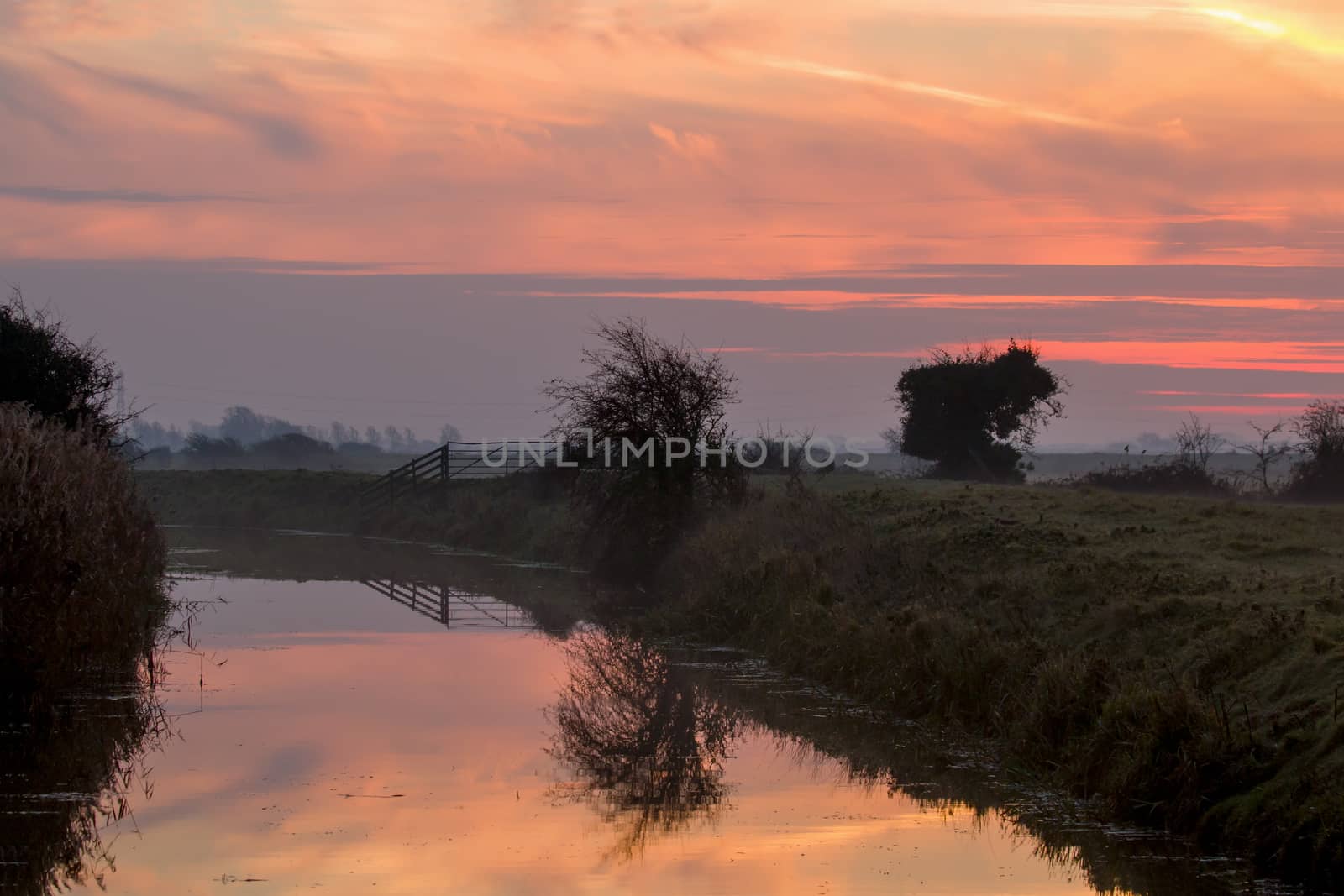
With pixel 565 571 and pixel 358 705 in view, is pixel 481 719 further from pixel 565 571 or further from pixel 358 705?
pixel 565 571

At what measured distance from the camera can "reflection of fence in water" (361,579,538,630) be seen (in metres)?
26.6

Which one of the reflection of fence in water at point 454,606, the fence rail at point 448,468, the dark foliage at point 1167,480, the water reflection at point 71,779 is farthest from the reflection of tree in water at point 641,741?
the fence rail at point 448,468

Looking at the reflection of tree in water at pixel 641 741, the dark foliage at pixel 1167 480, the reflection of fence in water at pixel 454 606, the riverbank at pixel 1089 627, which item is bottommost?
the reflection of tree in water at pixel 641 741

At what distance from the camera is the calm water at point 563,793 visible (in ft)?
33.3

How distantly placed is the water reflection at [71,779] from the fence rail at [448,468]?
3622cm

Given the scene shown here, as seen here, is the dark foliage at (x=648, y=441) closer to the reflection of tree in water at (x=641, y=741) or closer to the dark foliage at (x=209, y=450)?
the reflection of tree in water at (x=641, y=741)

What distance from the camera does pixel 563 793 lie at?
12.7 meters

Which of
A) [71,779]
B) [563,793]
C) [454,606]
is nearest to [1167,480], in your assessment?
[454,606]

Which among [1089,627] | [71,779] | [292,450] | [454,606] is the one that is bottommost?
[71,779]

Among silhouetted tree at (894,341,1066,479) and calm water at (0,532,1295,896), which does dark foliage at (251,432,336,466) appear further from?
calm water at (0,532,1295,896)

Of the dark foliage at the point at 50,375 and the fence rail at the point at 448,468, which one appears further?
the fence rail at the point at 448,468

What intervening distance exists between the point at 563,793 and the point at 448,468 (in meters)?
43.2

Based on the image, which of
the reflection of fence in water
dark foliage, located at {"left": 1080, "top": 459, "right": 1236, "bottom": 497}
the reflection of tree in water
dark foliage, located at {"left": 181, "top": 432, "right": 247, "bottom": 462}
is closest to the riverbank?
the reflection of tree in water

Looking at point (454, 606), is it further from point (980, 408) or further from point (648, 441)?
point (980, 408)
